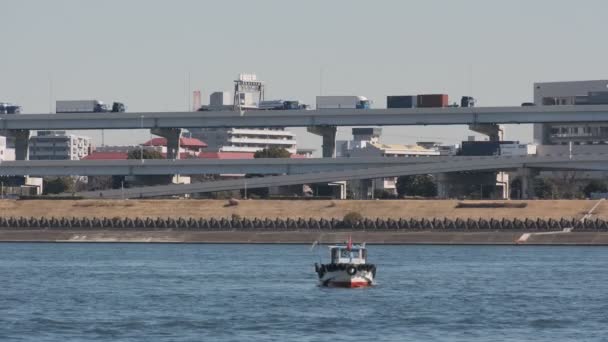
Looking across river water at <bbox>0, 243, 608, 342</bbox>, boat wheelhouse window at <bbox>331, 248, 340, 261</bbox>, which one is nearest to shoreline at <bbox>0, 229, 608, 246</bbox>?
river water at <bbox>0, 243, 608, 342</bbox>

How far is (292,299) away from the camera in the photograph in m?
94.9

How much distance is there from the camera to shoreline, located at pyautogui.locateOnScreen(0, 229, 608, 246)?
6757 inches

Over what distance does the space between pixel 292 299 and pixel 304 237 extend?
3329 inches

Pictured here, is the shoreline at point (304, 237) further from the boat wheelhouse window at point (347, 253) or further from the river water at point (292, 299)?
the boat wheelhouse window at point (347, 253)

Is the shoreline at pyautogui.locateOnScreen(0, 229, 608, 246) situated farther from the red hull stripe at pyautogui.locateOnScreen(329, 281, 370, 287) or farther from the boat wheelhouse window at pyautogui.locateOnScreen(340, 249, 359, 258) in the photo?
the red hull stripe at pyautogui.locateOnScreen(329, 281, 370, 287)

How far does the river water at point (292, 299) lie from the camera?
77.9 metres

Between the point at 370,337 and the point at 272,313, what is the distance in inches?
454

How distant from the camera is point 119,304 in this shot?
9156 centimetres

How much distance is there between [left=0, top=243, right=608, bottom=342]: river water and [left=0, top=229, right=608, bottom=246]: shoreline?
2685cm

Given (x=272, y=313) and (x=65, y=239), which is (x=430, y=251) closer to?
(x=65, y=239)

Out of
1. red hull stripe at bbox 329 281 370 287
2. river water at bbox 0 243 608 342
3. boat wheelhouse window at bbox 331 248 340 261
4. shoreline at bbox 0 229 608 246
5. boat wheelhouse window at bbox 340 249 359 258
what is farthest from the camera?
shoreline at bbox 0 229 608 246

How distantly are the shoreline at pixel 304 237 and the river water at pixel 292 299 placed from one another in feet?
88.1

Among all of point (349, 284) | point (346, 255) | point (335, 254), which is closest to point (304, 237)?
point (346, 255)

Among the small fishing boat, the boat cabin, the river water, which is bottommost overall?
the river water
